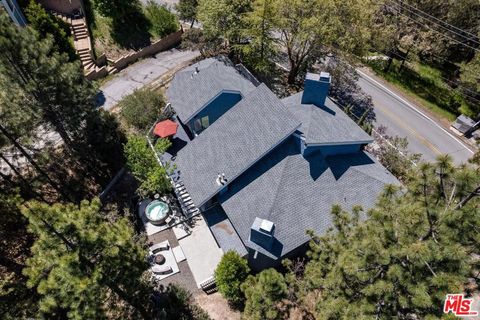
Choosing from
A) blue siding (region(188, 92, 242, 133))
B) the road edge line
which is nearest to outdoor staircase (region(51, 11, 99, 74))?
blue siding (region(188, 92, 242, 133))

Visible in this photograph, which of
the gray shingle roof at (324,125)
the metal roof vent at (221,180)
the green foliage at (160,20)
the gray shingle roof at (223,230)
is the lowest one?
the gray shingle roof at (223,230)

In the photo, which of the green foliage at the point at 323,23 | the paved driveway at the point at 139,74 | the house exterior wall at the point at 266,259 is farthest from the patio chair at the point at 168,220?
the green foliage at the point at 323,23

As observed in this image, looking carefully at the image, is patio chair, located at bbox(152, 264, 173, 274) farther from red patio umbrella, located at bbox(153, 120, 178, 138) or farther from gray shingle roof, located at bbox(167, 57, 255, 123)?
gray shingle roof, located at bbox(167, 57, 255, 123)

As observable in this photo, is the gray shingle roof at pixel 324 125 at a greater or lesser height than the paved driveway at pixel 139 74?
lesser

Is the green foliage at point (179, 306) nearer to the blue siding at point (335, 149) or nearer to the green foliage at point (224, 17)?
the blue siding at point (335, 149)

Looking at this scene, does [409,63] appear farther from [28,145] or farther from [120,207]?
[28,145]

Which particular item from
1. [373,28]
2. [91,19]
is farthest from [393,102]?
[91,19]

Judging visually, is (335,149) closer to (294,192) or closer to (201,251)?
(294,192)
